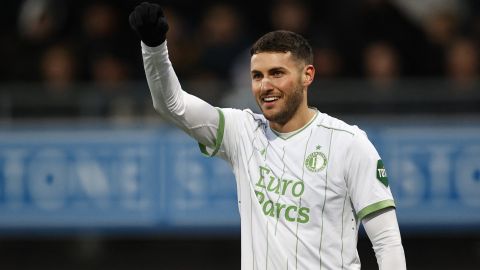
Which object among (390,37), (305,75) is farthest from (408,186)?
(305,75)

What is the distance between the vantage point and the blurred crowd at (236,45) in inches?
435

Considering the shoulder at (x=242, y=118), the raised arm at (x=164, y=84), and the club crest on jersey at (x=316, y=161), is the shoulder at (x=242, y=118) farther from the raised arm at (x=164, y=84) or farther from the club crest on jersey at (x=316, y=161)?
the club crest on jersey at (x=316, y=161)

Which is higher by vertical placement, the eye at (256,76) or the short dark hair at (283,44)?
the short dark hair at (283,44)

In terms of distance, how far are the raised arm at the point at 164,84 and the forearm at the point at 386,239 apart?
952 millimetres

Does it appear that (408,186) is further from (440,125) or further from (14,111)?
(14,111)

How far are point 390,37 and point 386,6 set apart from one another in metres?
0.38

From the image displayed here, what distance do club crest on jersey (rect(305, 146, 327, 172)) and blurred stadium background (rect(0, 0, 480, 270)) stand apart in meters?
4.99

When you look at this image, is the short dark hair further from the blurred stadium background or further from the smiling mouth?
the blurred stadium background

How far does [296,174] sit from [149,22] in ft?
3.36

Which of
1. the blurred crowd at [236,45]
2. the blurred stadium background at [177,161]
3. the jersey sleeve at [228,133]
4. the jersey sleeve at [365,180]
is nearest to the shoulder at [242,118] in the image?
the jersey sleeve at [228,133]

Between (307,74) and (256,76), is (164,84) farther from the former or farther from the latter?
(307,74)

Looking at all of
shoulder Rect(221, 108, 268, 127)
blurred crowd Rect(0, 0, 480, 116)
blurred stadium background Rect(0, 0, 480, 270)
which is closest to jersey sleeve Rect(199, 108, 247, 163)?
shoulder Rect(221, 108, 268, 127)

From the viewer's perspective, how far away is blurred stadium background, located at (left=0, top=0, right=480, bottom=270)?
10.1m

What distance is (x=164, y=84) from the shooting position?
4.91 m
